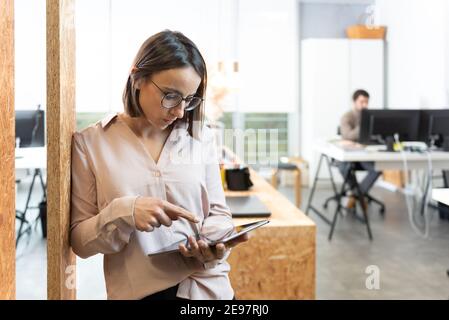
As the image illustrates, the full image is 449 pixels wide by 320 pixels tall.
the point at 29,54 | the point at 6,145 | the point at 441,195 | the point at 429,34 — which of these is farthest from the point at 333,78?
the point at 6,145

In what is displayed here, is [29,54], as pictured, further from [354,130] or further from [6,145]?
[354,130]

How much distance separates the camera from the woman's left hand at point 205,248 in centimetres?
88

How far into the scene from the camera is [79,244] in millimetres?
973

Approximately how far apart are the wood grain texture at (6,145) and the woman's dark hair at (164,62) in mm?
238

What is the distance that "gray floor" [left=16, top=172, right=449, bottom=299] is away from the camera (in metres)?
1.13

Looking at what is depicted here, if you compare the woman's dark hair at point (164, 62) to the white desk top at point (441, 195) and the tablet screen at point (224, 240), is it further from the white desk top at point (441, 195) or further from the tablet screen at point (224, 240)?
the white desk top at point (441, 195)

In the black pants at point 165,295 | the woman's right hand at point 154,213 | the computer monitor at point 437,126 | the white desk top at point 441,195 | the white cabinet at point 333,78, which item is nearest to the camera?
the woman's right hand at point 154,213

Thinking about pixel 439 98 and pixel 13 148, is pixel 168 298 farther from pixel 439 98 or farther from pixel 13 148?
pixel 439 98

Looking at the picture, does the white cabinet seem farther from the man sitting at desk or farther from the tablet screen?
the tablet screen

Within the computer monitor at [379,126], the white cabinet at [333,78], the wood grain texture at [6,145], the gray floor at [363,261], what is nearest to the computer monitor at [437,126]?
the gray floor at [363,261]

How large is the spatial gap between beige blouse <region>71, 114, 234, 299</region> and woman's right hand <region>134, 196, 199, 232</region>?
3cm

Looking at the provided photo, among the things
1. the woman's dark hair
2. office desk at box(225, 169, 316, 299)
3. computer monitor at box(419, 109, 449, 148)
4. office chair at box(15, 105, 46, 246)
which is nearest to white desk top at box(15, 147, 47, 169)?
office chair at box(15, 105, 46, 246)

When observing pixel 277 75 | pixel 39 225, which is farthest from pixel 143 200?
pixel 277 75
